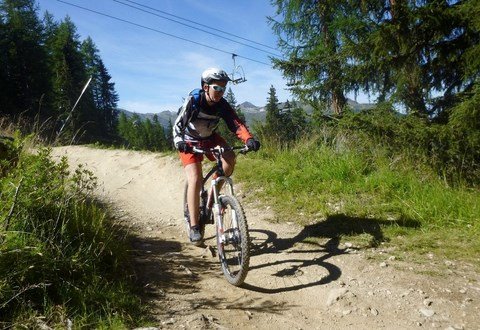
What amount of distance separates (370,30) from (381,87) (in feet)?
6.19

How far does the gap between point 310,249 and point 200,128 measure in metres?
2.26

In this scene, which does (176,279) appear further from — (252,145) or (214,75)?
(214,75)

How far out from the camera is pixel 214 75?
425 cm

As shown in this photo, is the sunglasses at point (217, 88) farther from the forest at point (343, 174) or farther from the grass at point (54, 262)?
the grass at point (54, 262)

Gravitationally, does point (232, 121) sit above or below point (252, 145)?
above

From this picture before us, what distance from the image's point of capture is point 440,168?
5836 mm

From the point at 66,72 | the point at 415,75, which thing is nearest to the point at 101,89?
the point at 66,72

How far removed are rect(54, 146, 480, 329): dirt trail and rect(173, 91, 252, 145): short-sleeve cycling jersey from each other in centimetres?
163

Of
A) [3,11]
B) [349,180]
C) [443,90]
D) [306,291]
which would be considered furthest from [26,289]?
[3,11]

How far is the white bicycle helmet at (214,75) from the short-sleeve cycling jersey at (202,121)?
272mm

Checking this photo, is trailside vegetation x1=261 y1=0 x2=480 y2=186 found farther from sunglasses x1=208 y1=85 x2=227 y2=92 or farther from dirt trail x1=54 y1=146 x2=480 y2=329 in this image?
sunglasses x1=208 y1=85 x2=227 y2=92

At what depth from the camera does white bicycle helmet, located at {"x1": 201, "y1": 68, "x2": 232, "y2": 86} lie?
4.25 metres

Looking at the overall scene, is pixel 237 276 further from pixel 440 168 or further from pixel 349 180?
pixel 440 168

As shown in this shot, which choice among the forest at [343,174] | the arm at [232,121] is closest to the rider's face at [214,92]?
the arm at [232,121]
